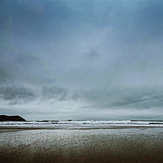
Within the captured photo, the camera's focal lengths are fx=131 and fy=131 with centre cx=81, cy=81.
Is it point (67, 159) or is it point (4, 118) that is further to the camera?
point (4, 118)

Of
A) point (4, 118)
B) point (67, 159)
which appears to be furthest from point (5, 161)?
point (4, 118)

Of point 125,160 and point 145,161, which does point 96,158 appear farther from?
point 145,161

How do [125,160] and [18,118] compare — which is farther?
[18,118]

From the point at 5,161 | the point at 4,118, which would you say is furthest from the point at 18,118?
the point at 5,161

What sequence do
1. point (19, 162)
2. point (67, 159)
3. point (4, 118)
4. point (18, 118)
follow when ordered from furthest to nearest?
point (18, 118) < point (4, 118) < point (67, 159) < point (19, 162)

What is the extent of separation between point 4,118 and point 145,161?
102m

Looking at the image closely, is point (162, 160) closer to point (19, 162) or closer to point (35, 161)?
point (35, 161)

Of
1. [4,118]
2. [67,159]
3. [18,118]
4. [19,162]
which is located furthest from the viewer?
[18,118]

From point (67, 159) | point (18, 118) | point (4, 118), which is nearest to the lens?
point (67, 159)

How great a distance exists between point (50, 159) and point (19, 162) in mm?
1556

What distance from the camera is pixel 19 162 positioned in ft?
21.9

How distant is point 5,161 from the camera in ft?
22.4

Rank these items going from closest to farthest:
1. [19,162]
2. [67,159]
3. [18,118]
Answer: [19,162] < [67,159] < [18,118]

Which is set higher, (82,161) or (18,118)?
(18,118)
